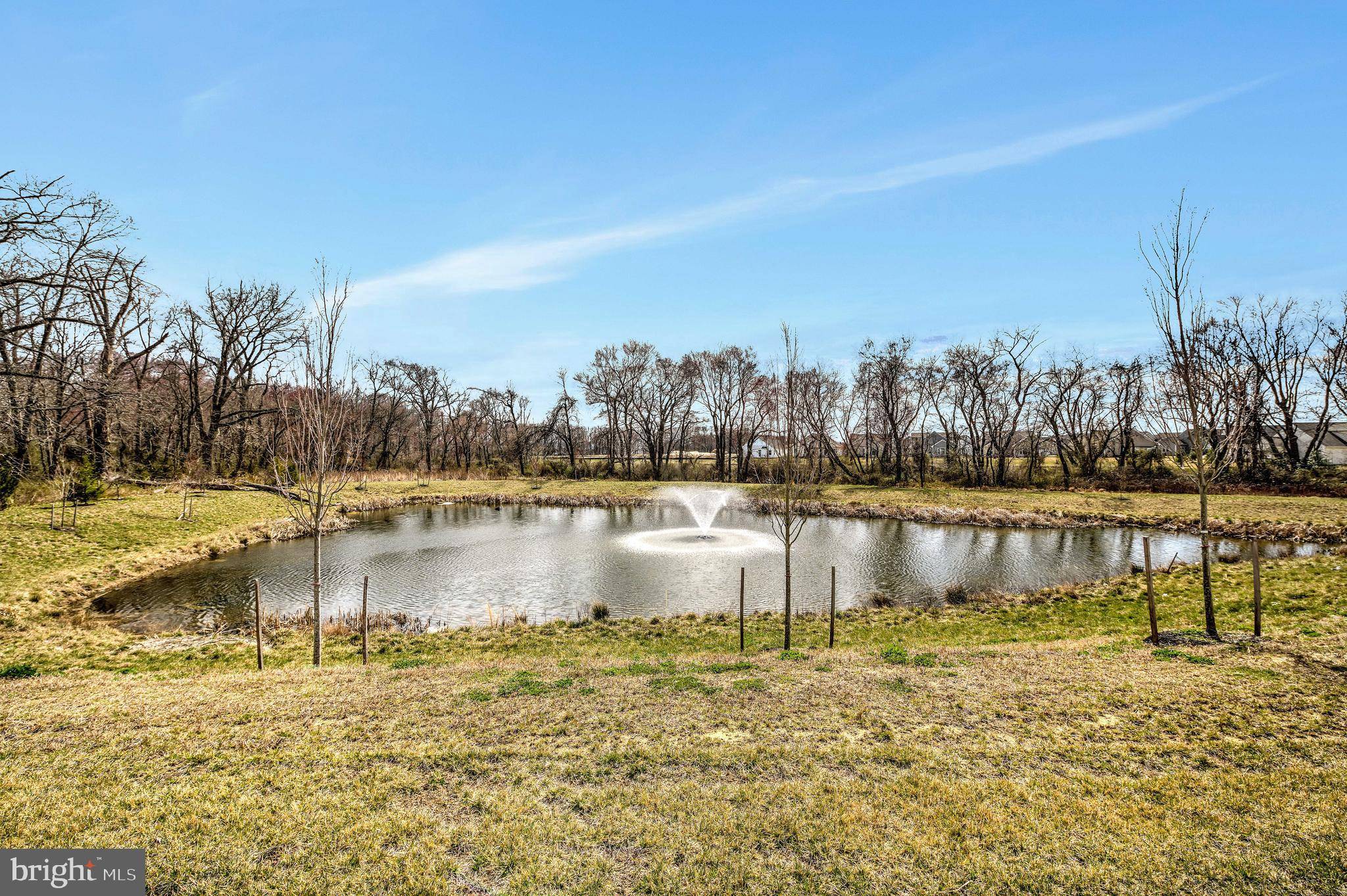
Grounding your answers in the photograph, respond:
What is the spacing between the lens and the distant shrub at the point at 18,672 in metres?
9.13

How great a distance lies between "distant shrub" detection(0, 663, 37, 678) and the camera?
913 cm

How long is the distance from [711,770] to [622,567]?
15.3m

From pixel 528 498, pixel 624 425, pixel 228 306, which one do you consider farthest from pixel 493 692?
pixel 624 425

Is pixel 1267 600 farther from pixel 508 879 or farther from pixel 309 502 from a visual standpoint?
pixel 309 502

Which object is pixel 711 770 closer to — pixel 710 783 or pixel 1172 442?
pixel 710 783

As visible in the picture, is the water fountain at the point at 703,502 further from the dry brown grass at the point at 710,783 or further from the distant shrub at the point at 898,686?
the dry brown grass at the point at 710,783

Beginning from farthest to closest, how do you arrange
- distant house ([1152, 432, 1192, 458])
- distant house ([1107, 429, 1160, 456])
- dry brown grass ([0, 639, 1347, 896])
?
distant house ([1107, 429, 1160, 456]), distant house ([1152, 432, 1192, 458]), dry brown grass ([0, 639, 1347, 896])

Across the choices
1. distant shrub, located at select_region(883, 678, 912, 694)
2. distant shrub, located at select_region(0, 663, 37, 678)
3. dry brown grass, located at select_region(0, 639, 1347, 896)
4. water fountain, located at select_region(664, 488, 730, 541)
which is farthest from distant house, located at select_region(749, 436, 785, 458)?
distant shrub, located at select_region(0, 663, 37, 678)

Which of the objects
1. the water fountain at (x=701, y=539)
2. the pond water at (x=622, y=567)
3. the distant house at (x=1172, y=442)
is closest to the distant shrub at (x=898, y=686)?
the pond water at (x=622, y=567)

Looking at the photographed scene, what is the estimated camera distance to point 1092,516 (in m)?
30.8

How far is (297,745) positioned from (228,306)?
146ft

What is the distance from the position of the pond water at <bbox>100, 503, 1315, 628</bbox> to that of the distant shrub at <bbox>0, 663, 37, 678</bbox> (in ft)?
17.0

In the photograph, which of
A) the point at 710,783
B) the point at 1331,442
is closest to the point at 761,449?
the point at 710,783

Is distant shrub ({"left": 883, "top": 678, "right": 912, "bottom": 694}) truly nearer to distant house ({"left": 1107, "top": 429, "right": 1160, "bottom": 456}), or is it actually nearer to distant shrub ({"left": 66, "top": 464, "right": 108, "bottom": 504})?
distant shrub ({"left": 66, "top": 464, "right": 108, "bottom": 504})
